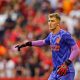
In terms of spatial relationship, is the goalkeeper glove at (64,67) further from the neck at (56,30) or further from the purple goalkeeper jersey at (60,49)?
the neck at (56,30)

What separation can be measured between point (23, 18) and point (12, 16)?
0.39 metres

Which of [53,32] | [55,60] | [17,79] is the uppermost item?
[53,32]

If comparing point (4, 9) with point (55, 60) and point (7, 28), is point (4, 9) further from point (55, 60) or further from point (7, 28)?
point (55, 60)

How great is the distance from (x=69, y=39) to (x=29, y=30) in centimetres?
681

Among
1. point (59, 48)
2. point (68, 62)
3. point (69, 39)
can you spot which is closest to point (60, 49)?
point (59, 48)

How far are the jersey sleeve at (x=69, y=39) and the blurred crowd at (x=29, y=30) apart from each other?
4.56 m

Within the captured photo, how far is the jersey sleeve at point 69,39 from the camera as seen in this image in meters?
7.82

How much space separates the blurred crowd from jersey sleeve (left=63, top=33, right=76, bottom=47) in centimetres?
456

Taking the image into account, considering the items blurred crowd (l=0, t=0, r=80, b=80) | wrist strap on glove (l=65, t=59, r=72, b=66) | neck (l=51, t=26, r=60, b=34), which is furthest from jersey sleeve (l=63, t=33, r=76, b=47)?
blurred crowd (l=0, t=0, r=80, b=80)

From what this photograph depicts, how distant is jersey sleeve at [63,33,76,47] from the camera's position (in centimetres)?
782

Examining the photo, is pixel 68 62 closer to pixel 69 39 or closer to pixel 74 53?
pixel 74 53

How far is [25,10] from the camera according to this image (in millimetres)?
15797

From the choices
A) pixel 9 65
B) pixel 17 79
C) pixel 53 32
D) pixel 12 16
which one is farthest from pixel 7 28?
pixel 53 32

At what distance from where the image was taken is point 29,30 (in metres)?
14.6
